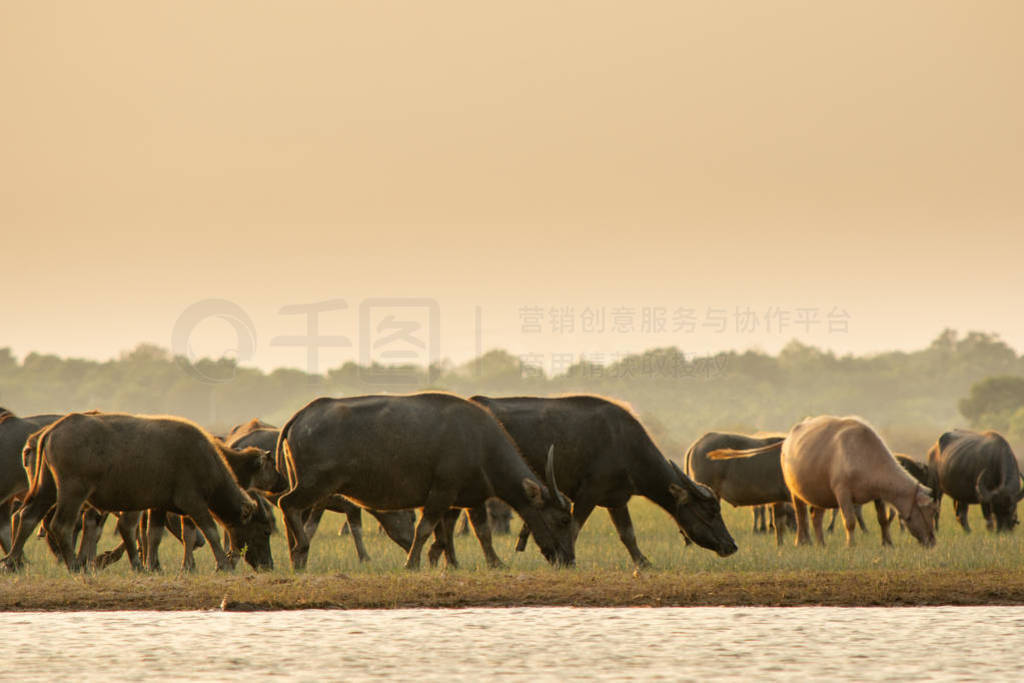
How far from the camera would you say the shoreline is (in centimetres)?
1314

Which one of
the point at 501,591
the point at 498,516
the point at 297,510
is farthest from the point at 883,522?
the point at 501,591

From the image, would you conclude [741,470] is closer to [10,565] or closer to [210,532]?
[210,532]

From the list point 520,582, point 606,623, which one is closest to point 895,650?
point 606,623

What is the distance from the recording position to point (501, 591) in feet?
44.4

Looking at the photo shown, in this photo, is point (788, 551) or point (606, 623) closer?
point (606, 623)

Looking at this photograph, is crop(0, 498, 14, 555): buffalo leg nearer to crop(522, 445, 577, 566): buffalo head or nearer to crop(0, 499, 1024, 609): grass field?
crop(0, 499, 1024, 609): grass field

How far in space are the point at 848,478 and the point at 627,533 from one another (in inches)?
246

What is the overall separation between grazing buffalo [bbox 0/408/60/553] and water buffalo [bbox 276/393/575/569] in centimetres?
482

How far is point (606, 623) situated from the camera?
11.7 m

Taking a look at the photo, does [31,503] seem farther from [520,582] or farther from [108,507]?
[520,582]

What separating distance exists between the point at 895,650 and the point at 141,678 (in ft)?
18.5

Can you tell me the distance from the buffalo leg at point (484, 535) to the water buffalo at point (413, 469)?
0.06 m

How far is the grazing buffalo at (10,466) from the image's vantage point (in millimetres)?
19000

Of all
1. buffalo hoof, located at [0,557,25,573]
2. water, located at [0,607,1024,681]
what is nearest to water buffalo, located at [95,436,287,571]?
buffalo hoof, located at [0,557,25,573]
